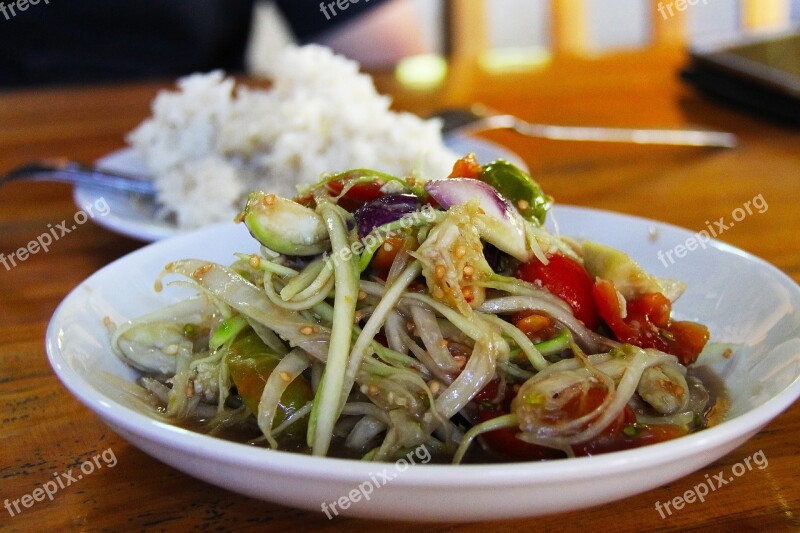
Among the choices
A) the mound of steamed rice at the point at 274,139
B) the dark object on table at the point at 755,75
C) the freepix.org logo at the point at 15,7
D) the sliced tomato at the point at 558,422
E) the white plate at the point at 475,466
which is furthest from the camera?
the freepix.org logo at the point at 15,7

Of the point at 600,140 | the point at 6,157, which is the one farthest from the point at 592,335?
the point at 6,157

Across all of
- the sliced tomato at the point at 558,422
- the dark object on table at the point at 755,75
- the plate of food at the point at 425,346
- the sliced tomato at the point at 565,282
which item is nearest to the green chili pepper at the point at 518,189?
the plate of food at the point at 425,346

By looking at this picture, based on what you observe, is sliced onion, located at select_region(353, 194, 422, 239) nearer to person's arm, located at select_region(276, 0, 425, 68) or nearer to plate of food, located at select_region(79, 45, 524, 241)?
plate of food, located at select_region(79, 45, 524, 241)

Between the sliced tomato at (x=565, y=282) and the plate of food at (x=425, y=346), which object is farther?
the sliced tomato at (x=565, y=282)

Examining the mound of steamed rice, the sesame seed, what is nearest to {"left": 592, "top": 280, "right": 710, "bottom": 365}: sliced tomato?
the sesame seed

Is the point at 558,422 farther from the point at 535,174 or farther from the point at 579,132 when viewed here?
the point at 579,132

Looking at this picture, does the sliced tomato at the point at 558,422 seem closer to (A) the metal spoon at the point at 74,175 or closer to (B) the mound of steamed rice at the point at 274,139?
(B) the mound of steamed rice at the point at 274,139

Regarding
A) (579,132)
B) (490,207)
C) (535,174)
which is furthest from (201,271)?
(579,132)
